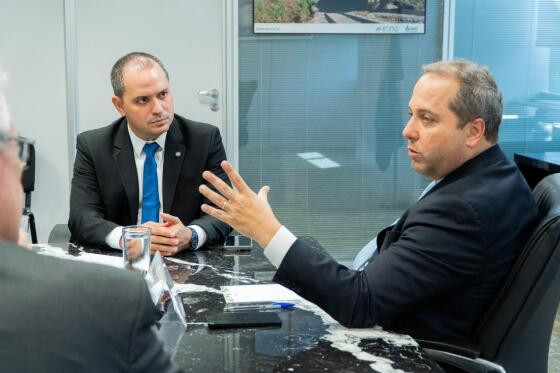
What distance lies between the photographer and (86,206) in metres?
2.65

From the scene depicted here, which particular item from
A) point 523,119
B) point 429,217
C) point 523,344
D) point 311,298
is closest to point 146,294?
point 311,298

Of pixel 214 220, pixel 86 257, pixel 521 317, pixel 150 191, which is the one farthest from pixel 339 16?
pixel 521 317

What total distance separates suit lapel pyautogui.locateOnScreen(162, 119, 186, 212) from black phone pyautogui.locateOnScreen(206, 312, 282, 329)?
114 cm

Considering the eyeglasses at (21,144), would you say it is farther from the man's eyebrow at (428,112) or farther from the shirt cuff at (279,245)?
the man's eyebrow at (428,112)

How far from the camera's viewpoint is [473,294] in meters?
1.79

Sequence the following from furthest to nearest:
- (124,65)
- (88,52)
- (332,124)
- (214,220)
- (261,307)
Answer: (332,124), (88,52), (124,65), (214,220), (261,307)

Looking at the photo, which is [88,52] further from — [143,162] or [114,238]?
[114,238]

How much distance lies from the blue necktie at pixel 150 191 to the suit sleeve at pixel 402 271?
3.74 ft

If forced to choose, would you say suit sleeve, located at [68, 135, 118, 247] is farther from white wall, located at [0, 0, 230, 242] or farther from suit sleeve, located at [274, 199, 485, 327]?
white wall, located at [0, 0, 230, 242]

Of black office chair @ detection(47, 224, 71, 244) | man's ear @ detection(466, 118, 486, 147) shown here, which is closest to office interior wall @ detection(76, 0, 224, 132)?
black office chair @ detection(47, 224, 71, 244)

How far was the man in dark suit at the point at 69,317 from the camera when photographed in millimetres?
783

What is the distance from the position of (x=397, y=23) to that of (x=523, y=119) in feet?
3.11

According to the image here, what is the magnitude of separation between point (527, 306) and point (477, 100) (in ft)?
1.77

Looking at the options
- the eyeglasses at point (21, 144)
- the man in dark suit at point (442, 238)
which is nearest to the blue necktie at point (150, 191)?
the man in dark suit at point (442, 238)
